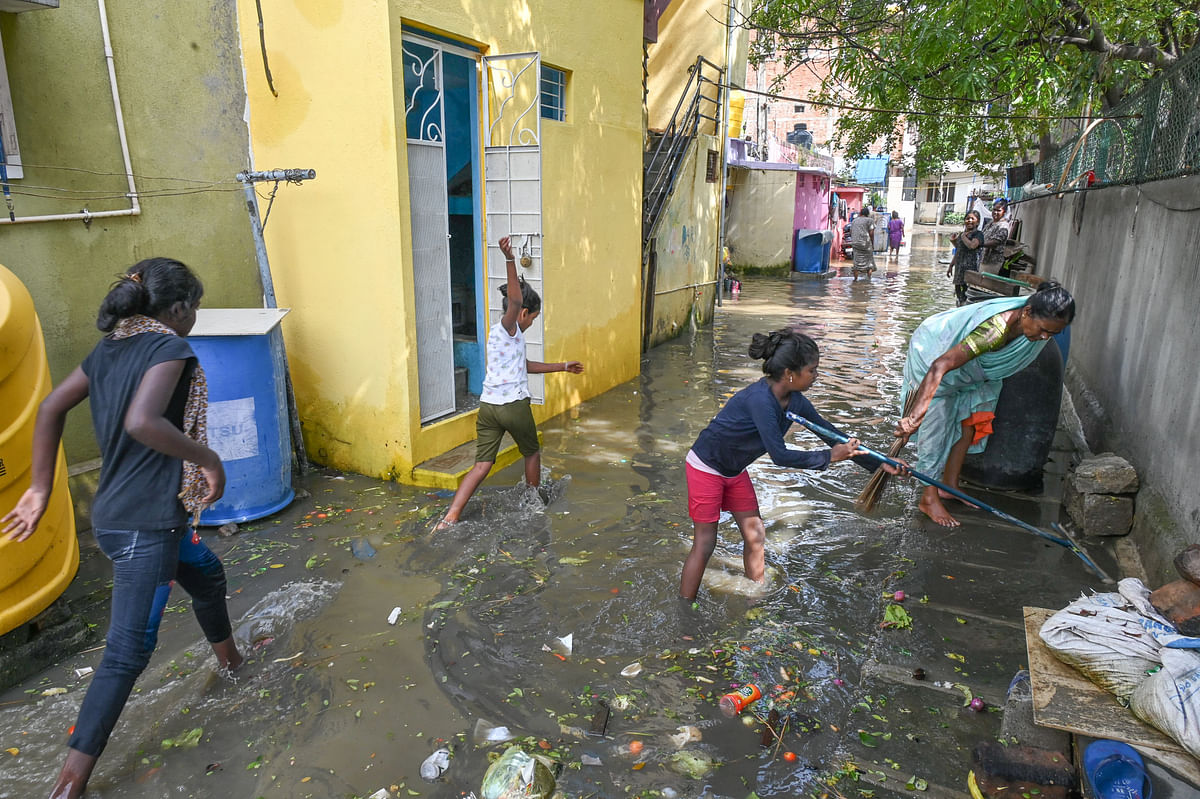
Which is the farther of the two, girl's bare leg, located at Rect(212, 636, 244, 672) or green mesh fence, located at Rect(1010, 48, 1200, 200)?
green mesh fence, located at Rect(1010, 48, 1200, 200)

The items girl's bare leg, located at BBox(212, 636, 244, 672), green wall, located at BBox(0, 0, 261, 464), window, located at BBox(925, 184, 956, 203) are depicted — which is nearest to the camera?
girl's bare leg, located at BBox(212, 636, 244, 672)

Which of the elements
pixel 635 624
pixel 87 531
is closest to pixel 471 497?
pixel 635 624

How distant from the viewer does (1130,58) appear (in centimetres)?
625

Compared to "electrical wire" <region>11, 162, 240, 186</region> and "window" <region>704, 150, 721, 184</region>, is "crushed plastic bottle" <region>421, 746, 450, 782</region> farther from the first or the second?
"window" <region>704, 150, 721, 184</region>

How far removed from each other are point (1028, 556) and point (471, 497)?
11.4 feet

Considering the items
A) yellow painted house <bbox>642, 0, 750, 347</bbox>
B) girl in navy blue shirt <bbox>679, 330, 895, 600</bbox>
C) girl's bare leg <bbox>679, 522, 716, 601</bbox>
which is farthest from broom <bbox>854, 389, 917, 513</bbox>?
yellow painted house <bbox>642, 0, 750, 347</bbox>

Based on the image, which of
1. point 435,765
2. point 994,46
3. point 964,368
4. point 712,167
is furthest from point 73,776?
point 712,167

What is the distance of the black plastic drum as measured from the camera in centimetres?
519

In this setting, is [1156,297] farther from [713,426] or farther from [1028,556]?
[713,426]

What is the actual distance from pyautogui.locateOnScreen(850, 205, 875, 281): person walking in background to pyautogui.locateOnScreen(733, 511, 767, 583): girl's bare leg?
17.4 m

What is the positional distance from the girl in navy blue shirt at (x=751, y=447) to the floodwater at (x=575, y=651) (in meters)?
0.35

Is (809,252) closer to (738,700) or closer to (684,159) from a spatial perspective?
(684,159)

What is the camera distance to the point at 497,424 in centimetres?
486

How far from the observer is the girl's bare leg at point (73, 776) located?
2.48 metres
